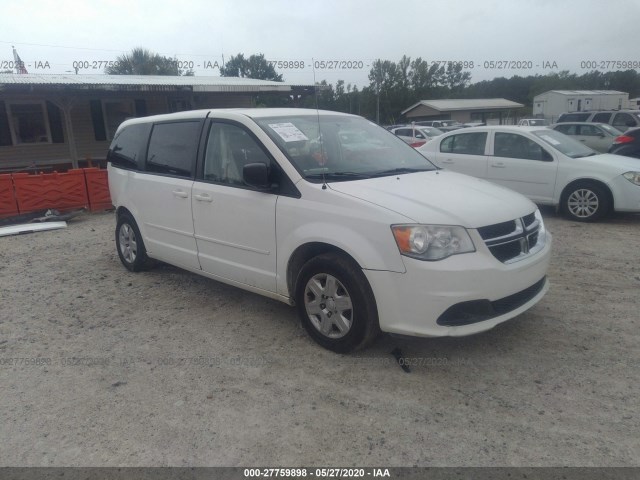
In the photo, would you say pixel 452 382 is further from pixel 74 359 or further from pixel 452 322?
pixel 74 359

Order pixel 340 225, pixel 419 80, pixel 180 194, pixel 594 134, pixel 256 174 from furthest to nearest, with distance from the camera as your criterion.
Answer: pixel 419 80 < pixel 594 134 < pixel 180 194 < pixel 256 174 < pixel 340 225

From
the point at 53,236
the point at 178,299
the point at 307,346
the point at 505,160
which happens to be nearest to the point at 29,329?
the point at 178,299

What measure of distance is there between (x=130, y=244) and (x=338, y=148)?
3020 mm

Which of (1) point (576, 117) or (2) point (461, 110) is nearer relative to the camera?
(1) point (576, 117)

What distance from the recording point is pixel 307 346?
3.88 meters

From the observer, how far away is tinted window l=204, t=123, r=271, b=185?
13.6 feet

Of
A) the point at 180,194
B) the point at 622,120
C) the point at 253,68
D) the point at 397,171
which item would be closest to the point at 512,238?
the point at 397,171

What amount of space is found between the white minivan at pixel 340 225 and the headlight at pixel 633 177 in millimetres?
4506

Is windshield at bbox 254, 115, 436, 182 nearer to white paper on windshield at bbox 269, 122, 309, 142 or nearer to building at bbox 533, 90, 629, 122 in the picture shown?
white paper on windshield at bbox 269, 122, 309, 142

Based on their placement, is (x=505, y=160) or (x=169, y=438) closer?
(x=169, y=438)

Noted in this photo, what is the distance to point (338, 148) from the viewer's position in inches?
166

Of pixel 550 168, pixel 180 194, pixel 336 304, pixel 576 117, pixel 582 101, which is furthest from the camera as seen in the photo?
pixel 582 101

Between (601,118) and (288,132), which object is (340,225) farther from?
(601,118)

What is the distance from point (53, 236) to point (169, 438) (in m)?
6.57
